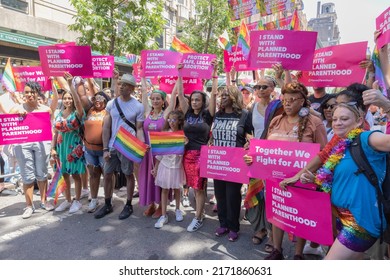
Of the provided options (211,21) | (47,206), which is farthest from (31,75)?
(211,21)

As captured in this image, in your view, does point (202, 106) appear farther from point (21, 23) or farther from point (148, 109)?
point (21, 23)

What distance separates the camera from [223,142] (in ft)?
12.2

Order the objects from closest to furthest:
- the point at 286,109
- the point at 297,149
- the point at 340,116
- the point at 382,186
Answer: the point at 382,186 < the point at 340,116 < the point at 297,149 < the point at 286,109

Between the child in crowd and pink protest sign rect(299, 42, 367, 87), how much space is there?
6.28 ft

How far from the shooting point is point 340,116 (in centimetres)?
217

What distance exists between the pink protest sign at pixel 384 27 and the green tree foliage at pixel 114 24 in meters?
6.77

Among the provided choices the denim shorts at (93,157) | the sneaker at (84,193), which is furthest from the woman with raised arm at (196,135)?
the sneaker at (84,193)

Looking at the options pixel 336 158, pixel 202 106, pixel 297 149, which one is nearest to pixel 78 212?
pixel 202 106

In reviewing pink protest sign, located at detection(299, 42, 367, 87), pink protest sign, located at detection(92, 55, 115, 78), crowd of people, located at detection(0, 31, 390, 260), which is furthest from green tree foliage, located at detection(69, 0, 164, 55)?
pink protest sign, located at detection(299, 42, 367, 87)

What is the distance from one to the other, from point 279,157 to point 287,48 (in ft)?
4.79

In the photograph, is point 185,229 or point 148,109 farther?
point 148,109

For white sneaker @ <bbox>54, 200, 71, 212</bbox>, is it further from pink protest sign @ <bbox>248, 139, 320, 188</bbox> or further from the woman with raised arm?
pink protest sign @ <bbox>248, 139, 320, 188</bbox>

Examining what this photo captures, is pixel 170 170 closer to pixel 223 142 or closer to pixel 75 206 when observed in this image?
pixel 223 142

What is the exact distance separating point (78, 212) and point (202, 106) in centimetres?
260
